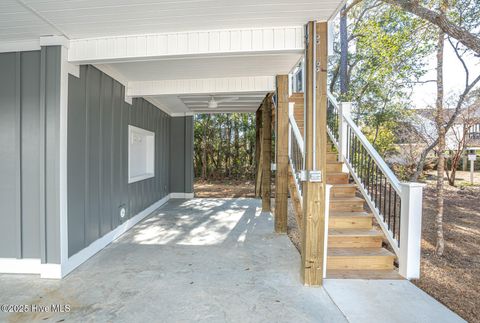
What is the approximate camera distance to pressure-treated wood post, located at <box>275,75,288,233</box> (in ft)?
13.3

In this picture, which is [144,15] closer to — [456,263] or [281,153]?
[281,153]

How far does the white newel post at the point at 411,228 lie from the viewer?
2564 mm

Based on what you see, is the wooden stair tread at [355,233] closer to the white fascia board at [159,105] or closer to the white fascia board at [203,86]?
the white fascia board at [203,86]

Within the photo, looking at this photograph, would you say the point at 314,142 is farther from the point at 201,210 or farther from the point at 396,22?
the point at 396,22

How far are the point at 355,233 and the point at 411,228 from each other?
0.68 m

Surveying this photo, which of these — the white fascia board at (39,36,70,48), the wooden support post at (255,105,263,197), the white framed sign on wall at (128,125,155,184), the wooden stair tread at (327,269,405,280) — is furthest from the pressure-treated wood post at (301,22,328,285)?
the wooden support post at (255,105,263,197)

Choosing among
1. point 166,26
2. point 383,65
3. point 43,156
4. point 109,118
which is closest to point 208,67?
point 166,26

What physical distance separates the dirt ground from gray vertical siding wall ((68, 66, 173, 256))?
295cm

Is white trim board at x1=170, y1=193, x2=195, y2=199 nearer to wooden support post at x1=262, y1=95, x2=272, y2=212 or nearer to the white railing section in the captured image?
wooden support post at x1=262, y1=95, x2=272, y2=212

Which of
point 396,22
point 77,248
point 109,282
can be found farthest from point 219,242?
point 396,22

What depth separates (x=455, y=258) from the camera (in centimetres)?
326

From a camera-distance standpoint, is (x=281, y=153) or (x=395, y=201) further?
(x=281, y=153)

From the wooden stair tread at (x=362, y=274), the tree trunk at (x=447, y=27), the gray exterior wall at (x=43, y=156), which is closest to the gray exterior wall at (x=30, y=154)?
the gray exterior wall at (x=43, y=156)

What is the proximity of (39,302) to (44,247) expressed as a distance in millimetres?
661
